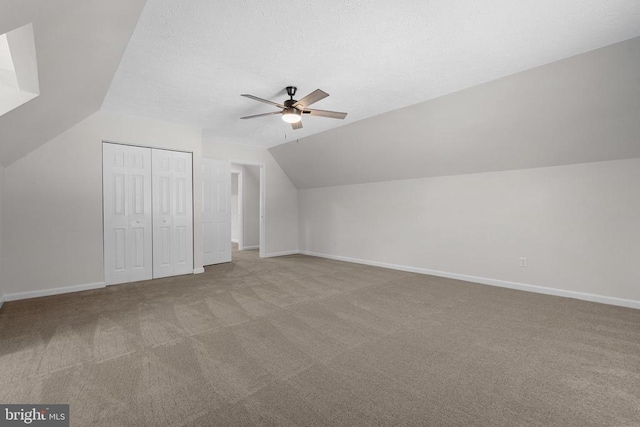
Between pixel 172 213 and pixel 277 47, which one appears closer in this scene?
pixel 277 47

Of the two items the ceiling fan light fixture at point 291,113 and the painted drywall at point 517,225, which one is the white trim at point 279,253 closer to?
the painted drywall at point 517,225

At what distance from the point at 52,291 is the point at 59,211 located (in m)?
1.08

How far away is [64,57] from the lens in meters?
2.16

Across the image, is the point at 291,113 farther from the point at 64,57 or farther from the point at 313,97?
the point at 64,57

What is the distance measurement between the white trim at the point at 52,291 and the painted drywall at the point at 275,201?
3183 mm

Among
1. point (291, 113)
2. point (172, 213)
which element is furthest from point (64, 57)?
point (172, 213)

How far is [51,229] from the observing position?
3.82m

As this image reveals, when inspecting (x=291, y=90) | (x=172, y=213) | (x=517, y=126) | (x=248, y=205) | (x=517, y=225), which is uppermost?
(x=291, y=90)

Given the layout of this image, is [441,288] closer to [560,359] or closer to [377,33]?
[560,359]

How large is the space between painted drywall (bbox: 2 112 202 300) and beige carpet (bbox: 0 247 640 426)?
366 mm

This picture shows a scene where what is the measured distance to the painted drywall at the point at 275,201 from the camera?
252 inches

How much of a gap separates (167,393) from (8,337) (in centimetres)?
203

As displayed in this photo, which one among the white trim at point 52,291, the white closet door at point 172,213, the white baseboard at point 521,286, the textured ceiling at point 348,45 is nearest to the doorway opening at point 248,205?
the white closet door at point 172,213

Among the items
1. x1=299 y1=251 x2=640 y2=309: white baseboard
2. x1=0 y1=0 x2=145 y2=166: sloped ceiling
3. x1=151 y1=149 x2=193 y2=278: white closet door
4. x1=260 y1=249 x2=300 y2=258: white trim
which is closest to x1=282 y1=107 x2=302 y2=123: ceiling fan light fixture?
x1=0 y1=0 x2=145 y2=166: sloped ceiling
